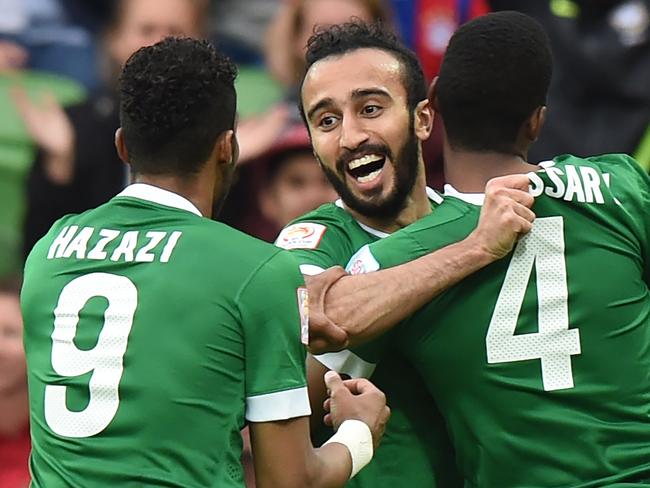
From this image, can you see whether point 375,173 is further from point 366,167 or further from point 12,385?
point 12,385

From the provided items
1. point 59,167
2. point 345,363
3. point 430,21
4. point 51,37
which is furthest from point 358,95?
point 51,37

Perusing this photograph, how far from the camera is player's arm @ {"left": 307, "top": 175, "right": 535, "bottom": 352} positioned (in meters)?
4.11

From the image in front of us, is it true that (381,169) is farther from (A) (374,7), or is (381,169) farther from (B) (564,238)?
(A) (374,7)

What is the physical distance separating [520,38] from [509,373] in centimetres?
99

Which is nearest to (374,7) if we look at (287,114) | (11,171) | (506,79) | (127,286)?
(287,114)

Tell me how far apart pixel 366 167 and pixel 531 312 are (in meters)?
0.92

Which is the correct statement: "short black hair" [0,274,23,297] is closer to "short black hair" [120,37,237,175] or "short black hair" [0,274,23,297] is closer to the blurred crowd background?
the blurred crowd background

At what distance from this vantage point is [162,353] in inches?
145

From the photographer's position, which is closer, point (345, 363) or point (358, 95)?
point (345, 363)

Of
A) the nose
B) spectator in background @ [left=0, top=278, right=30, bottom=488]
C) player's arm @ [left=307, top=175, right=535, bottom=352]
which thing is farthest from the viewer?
spectator in background @ [left=0, top=278, right=30, bottom=488]

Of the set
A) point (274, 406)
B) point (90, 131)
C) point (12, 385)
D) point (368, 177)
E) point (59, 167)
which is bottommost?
point (12, 385)

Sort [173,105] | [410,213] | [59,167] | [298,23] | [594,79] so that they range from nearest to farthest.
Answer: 1. [173,105]
2. [410,213]
3. [298,23]
4. [594,79]
5. [59,167]

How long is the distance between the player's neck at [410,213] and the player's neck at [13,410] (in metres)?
4.37

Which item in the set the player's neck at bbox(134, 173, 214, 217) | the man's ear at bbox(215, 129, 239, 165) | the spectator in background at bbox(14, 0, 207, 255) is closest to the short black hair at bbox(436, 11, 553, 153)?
the man's ear at bbox(215, 129, 239, 165)
